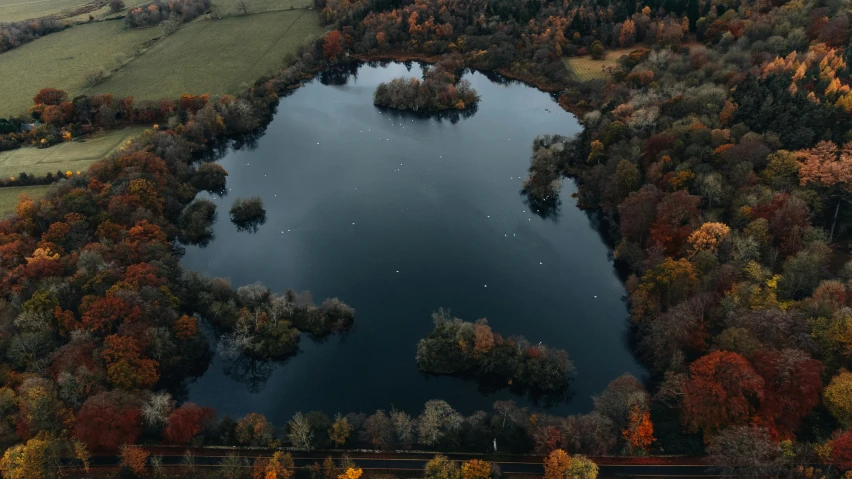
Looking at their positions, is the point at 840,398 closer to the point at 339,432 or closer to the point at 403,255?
the point at 339,432

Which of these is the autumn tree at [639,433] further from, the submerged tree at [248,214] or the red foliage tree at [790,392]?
the submerged tree at [248,214]

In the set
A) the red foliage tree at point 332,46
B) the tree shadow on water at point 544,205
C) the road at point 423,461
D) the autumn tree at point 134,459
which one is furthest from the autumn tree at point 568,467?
the red foliage tree at point 332,46

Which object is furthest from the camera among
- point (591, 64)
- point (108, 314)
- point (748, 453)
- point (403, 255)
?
point (591, 64)

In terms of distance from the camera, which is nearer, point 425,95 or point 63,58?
point 425,95

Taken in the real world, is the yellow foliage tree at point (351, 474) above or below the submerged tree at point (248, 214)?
below

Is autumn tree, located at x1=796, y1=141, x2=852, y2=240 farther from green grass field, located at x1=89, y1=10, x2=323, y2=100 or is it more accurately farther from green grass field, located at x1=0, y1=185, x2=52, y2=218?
green grass field, located at x1=0, y1=185, x2=52, y2=218

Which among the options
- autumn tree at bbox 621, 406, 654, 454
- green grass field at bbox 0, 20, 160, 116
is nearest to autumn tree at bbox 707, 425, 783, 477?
autumn tree at bbox 621, 406, 654, 454

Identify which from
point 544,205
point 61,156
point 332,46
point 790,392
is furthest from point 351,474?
point 332,46
